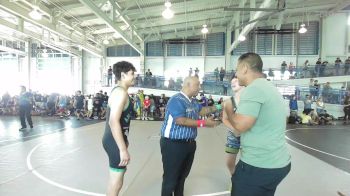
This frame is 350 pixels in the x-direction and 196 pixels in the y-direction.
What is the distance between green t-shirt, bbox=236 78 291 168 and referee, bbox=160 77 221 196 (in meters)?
1.34

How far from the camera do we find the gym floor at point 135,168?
5.05 meters

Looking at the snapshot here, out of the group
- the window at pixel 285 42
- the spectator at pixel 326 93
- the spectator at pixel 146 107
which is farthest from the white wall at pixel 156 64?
the spectator at pixel 326 93

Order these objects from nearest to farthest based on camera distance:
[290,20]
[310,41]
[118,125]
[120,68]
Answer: [118,125] < [120,68] < [290,20] < [310,41]

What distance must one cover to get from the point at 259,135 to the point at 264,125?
75 mm

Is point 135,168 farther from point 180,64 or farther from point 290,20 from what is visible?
point 290,20

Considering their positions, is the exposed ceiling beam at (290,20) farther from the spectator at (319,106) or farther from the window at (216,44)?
the spectator at (319,106)

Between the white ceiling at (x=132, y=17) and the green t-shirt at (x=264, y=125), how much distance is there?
10989 mm

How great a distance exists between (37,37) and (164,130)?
18.0 m

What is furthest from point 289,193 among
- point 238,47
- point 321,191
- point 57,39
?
point 238,47

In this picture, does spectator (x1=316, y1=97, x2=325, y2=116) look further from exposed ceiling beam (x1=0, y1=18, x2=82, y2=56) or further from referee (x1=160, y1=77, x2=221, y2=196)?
referee (x1=160, y1=77, x2=221, y2=196)

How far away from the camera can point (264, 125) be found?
2.20m

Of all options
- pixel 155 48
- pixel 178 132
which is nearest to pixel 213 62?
pixel 155 48

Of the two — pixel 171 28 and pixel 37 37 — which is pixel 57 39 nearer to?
pixel 37 37

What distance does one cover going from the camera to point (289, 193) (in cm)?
491
